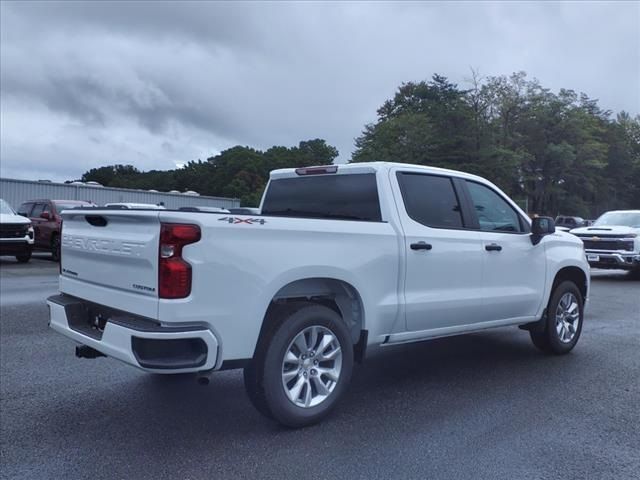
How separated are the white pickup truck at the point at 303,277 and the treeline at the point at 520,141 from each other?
32.2 meters

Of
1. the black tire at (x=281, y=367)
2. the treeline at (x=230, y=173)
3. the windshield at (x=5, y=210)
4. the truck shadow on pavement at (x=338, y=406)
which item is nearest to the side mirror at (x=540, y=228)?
the truck shadow on pavement at (x=338, y=406)

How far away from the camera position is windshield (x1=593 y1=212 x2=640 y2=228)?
51.3ft

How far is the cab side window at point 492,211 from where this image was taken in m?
5.61

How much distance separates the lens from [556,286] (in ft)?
21.2

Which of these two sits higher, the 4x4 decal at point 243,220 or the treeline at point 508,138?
the treeline at point 508,138

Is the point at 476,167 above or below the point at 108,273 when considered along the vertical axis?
above

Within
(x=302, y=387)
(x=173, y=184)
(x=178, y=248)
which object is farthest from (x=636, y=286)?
(x=173, y=184)

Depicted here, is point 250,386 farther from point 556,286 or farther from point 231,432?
point 556,286

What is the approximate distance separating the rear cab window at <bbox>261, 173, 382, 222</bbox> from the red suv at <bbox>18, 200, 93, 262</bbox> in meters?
13.7

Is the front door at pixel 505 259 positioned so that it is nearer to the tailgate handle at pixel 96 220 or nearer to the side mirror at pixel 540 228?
the side mirror at pixel 540 228

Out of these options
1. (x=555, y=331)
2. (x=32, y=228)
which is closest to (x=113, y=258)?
(x=555, y=331)

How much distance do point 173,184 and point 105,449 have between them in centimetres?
8241

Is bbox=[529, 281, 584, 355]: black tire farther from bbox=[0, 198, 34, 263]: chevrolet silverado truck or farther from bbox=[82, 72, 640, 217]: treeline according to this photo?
bbox=[82, 72, 640, 217]: treeline

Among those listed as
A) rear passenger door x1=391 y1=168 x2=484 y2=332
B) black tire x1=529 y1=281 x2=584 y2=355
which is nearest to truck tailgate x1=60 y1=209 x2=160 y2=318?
rear passenger door x1=391 y1=168 x2=484 y2=332
